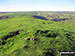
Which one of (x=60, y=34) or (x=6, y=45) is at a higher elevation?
(x=60, y=34)

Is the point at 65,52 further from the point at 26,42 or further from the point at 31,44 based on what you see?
the point at 26,42

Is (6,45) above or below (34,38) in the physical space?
below

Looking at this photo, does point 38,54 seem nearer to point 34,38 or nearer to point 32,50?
point 32,50

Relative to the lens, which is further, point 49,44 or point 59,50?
point 49,44

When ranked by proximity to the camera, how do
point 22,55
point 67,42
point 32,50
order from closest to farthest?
point 22,55
point 32,50
point 67,42

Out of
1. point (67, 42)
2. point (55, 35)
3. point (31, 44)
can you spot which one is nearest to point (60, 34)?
point (55, 35)

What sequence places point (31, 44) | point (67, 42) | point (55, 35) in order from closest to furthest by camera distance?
point (31, 44)
point (67, 42)
point (55, 35)

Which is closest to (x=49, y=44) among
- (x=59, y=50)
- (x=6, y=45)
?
(x=59, y=50)

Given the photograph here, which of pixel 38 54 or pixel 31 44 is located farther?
pixel 31 44

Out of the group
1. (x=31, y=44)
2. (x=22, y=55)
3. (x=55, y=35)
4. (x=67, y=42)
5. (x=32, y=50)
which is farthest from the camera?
(x=55, y=35)
